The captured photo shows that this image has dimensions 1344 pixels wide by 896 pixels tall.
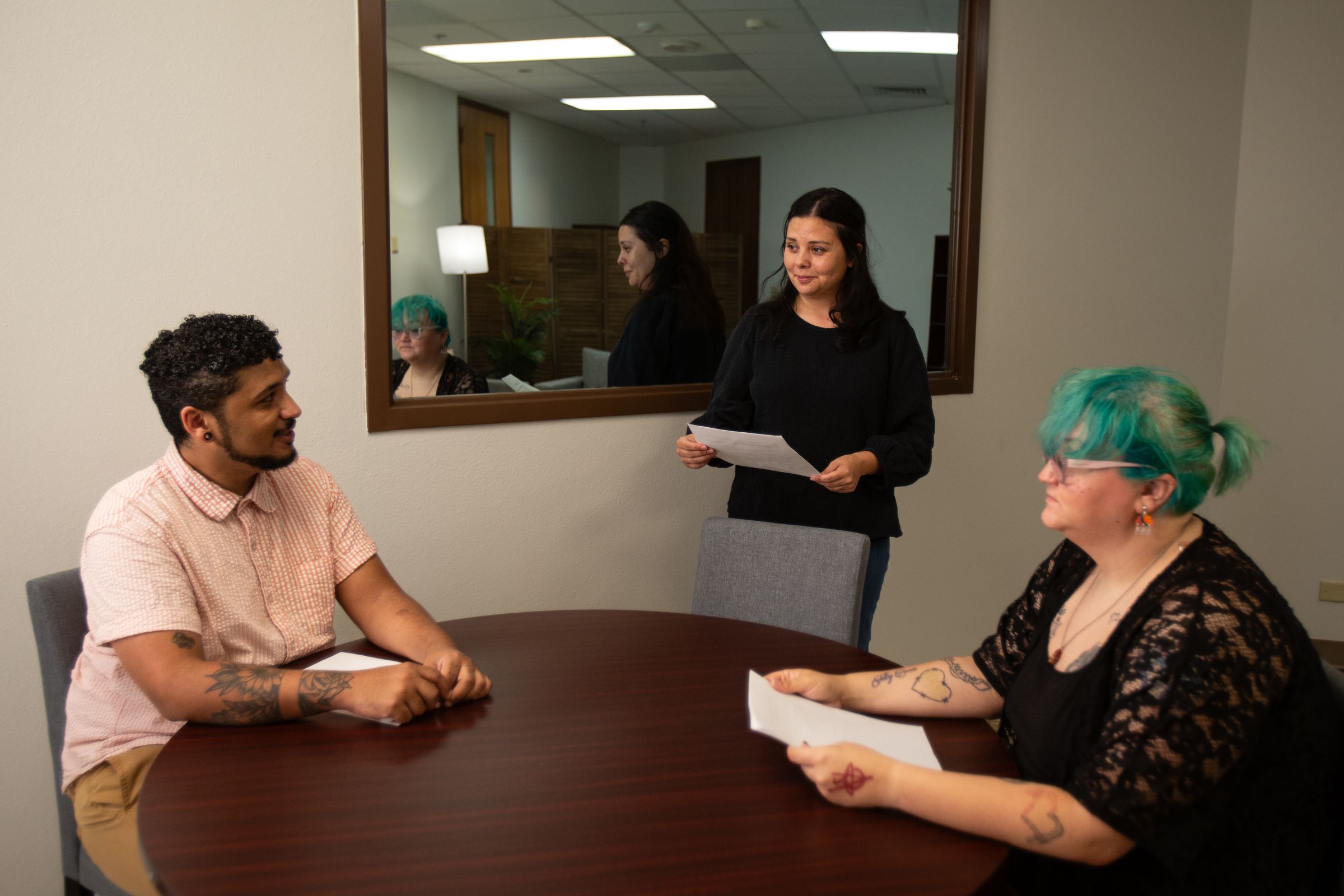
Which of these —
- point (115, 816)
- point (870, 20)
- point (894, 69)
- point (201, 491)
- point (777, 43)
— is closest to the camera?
point (115, 816)

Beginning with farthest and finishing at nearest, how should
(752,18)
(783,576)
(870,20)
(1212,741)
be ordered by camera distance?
(870,20) → (752,18) → (783,576) → (1212,741)

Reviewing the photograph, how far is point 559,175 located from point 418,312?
0.65 meters

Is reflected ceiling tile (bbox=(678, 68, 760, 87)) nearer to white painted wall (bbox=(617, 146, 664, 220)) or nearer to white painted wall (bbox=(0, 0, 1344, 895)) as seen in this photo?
white painted wall (bbox=(617, 146, 664, 220))

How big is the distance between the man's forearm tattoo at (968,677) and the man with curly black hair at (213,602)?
755mm

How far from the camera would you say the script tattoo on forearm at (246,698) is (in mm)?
1445

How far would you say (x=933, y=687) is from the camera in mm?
1541

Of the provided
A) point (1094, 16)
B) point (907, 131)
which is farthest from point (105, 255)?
point (1094, 16)

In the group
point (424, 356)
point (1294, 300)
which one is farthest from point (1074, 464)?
point (1294, 300)

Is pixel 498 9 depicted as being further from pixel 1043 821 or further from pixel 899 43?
pixel 1043 821

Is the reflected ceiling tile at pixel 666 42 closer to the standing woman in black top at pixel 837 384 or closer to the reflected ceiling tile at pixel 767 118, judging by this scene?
the reflected ceiling tile at pixel 767 118

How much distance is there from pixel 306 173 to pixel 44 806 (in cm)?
160

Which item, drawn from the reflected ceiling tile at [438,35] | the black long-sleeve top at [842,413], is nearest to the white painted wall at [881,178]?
the reflected ceiling tile at [438,35]

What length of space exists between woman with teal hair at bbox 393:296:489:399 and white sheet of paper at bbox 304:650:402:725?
100 cm

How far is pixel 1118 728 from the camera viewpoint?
118 centimetres
